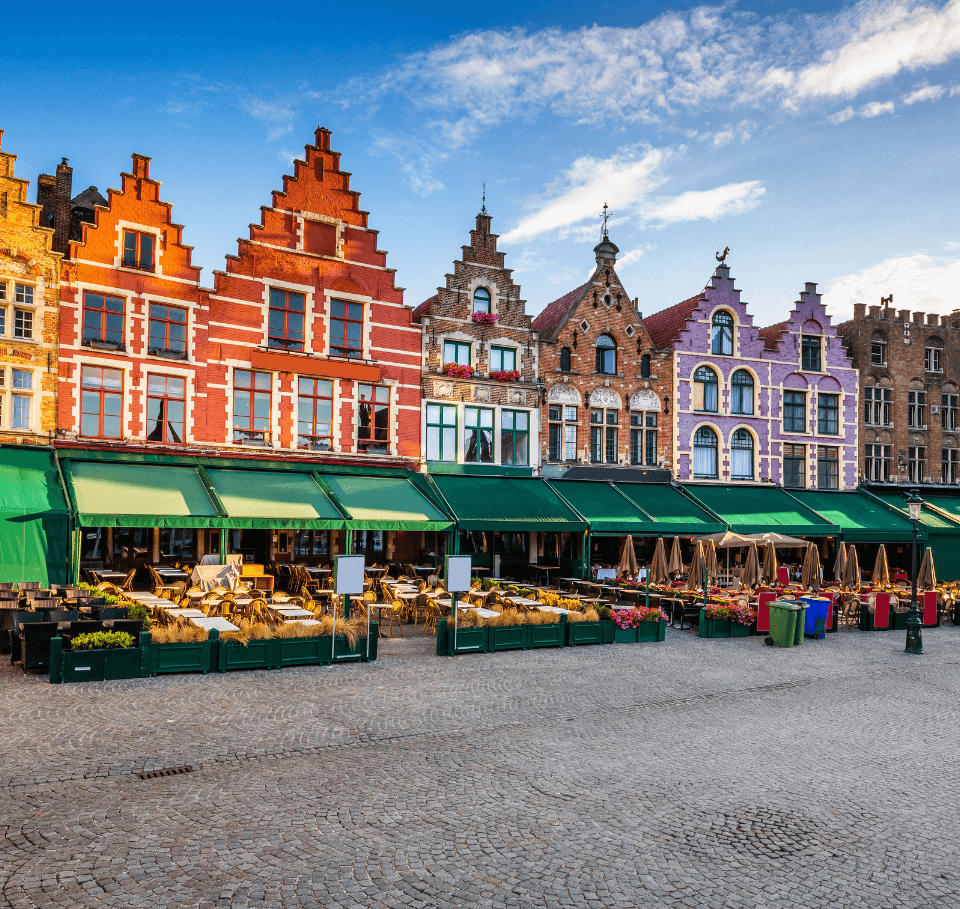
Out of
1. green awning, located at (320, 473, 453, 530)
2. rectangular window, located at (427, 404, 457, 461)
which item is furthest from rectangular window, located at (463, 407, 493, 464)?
green awning, located at (320, 473, 453, 530)

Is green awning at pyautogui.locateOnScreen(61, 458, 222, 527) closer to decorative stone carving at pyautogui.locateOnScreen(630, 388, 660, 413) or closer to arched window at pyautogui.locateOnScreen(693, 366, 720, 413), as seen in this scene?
decorative stone carving at pyautogui.locateOnScreen(630, 388, 660, 413)

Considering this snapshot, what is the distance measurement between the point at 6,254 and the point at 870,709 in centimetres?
2261

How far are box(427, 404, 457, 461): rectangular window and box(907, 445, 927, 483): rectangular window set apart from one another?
21494 mm

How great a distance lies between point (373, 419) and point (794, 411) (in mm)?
18225

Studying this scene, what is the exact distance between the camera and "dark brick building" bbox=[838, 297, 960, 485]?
33750 mm

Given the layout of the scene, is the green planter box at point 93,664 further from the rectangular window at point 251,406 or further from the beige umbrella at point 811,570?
the beige umbrella at point 811,570

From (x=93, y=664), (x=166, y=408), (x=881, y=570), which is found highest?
(x=166, y=408)

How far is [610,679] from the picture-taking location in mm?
13406

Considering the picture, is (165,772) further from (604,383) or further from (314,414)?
(604,383)

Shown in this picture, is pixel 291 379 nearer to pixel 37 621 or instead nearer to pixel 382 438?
pixel 382 438

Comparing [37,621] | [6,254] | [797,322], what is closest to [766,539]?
[797,322]

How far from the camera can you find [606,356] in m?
28.8

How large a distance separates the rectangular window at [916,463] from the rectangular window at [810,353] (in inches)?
246

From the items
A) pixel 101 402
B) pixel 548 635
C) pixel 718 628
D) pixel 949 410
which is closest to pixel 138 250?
pixel 101 402
